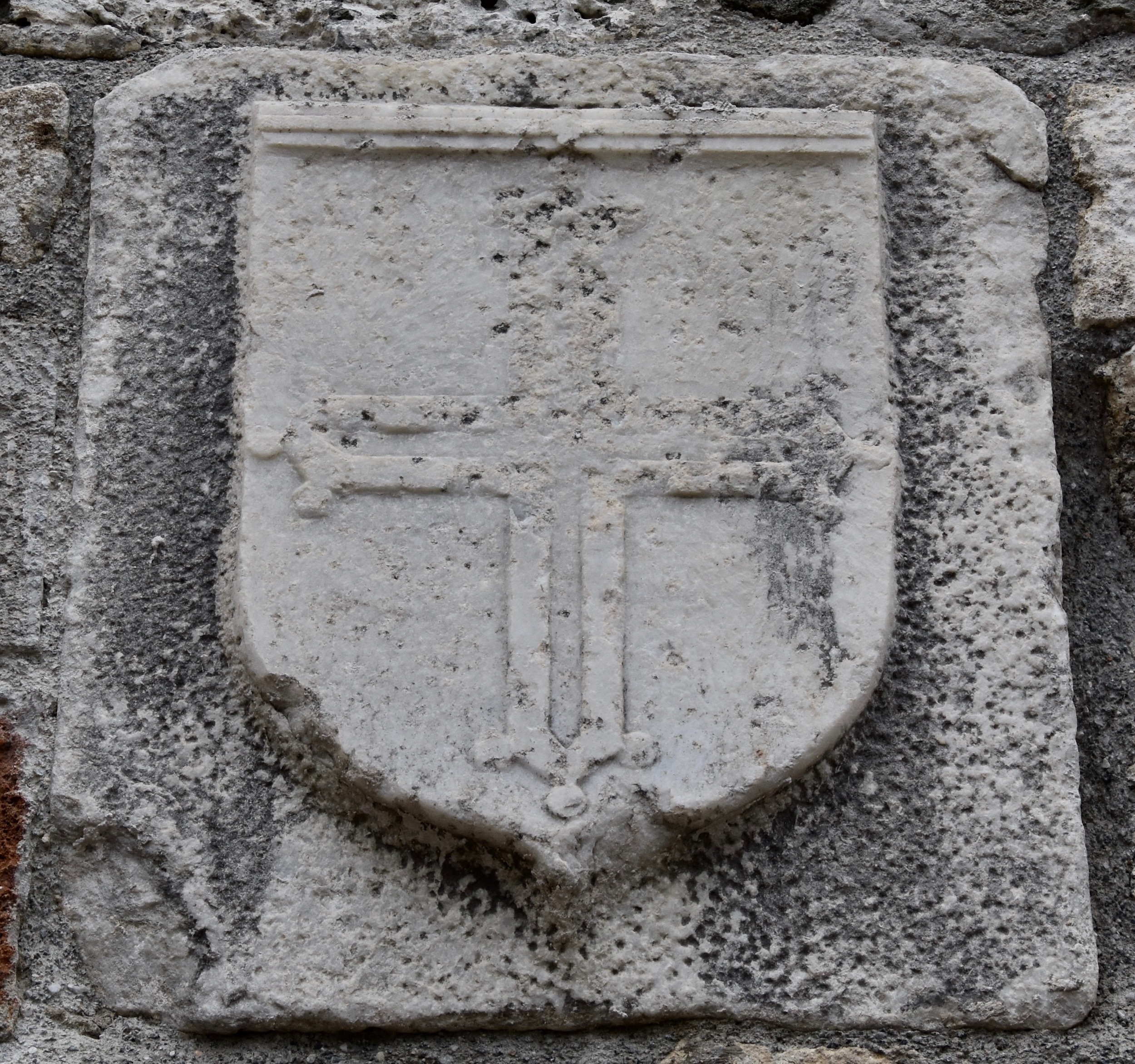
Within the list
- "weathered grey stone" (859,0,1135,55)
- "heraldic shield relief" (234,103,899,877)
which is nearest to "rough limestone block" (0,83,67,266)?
"heraldic shield relief" (234,103,899,877)

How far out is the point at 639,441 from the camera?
116 cm

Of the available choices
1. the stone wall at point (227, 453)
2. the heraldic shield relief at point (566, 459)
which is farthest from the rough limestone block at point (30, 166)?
the heraldic shield relief at point (566, 459)

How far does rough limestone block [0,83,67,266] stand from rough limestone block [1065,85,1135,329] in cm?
100

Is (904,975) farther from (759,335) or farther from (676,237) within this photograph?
(676,237)

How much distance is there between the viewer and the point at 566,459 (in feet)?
3.78

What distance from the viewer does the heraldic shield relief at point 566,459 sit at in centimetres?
108

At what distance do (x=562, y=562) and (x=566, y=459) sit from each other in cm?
10

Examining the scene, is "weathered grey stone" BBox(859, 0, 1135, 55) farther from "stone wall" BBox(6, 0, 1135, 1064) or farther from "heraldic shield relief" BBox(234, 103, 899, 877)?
"heraldic shield relief" BBox(234, 103, 899, 877)

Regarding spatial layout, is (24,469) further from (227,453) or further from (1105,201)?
(1105,201)

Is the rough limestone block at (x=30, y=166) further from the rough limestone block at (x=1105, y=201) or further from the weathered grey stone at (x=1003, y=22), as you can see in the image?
the rough limestone block at (x=1105, y=201)

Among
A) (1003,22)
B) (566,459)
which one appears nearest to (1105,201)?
(1003,22)

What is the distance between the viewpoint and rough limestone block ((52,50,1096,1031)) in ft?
3.54

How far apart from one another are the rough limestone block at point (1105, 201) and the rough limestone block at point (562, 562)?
6cm

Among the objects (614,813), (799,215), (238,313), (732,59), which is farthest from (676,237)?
(614,813)
